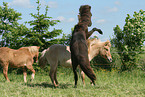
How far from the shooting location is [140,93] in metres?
5.68

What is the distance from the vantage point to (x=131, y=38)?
12344mm

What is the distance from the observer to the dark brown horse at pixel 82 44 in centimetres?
582

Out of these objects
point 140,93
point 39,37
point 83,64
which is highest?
point 39,37

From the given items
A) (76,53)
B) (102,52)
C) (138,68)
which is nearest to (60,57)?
Result: (76,53)

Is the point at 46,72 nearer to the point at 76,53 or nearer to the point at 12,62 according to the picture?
the point at 12,62

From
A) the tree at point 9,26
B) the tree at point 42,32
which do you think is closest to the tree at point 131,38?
the tree at point 42,32

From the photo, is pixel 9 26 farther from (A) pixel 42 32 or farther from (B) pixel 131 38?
(B) pixel 131 38

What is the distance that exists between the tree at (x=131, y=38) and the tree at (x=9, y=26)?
7.06 m

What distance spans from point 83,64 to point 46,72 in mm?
6397

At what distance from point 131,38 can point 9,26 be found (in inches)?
372

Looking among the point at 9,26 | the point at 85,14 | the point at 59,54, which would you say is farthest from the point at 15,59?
the point at 9,26

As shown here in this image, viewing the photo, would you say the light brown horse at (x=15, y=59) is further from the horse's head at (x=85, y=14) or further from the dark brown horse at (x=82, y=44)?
the horse's head at (x=85, y=14)

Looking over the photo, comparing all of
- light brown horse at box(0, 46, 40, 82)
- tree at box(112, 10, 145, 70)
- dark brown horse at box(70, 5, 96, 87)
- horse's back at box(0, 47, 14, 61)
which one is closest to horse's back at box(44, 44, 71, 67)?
dark brown horse at box(70, 5, 96, 87)

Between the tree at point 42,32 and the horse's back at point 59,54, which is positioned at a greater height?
the tree at point 42,32
